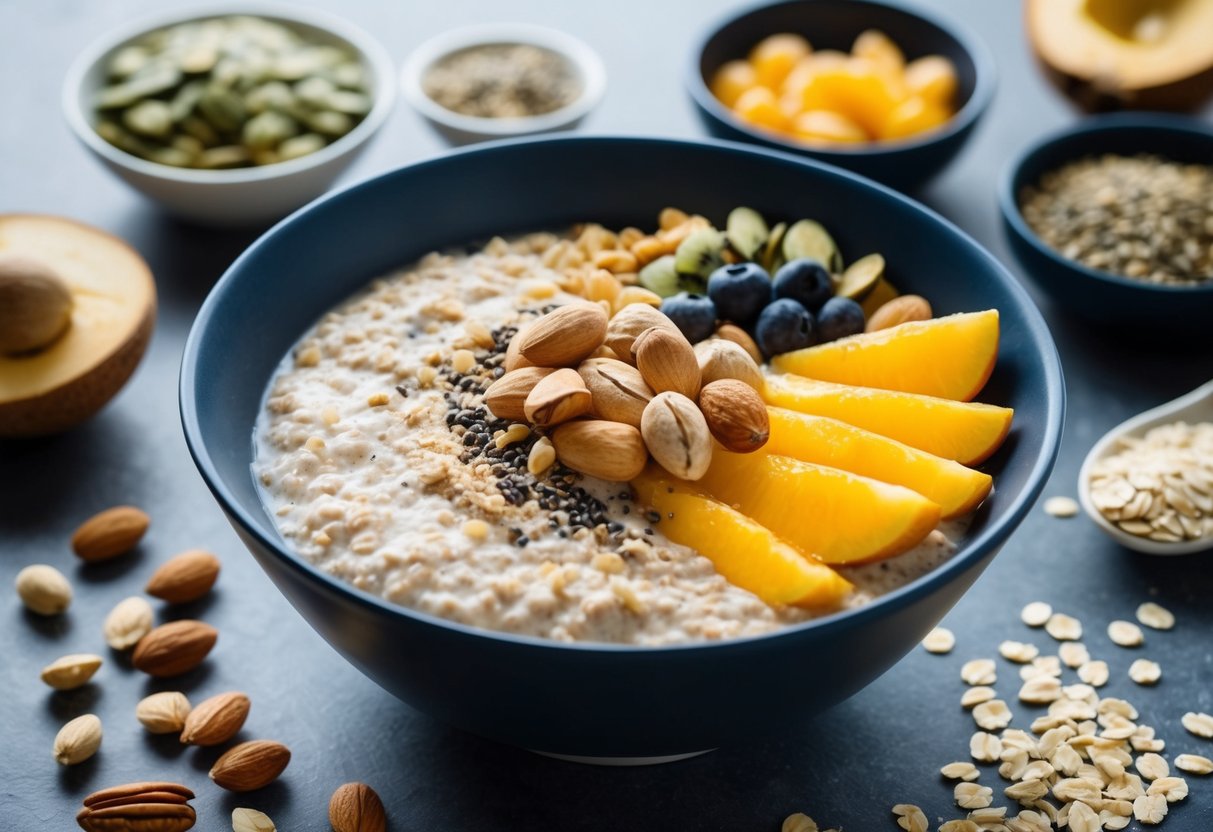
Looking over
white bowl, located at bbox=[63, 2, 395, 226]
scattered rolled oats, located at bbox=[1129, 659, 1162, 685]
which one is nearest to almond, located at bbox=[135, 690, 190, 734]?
white bowl, located at bbox=[63, 2, 395, 226]

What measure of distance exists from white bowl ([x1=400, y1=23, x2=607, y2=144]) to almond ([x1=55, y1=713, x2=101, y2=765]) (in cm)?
128

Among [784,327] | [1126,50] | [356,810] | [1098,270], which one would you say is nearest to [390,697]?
[356,810]

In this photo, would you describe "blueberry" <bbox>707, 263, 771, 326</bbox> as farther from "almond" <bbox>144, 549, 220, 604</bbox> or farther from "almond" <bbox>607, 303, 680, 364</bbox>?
"almond" <bbox>144, 549, 220, 604</bbox>

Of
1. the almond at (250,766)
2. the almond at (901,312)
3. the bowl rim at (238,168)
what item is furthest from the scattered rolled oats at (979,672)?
the bowl rim at (238,168)

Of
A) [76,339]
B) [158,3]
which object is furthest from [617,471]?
[158,3]

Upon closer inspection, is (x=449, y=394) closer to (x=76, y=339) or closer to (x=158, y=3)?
(x=76, y=339)

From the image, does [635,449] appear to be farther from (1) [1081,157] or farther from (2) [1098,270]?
(1) [1081,157]

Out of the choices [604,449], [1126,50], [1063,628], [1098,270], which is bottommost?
[1063,628]

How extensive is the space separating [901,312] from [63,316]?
3.95ft

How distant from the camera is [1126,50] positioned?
251cm

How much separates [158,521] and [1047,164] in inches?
65.4

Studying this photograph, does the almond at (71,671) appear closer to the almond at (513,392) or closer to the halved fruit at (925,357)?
the almond at (513,392)

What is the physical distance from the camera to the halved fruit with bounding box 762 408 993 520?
1358 mm

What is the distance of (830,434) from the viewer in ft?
4.64
